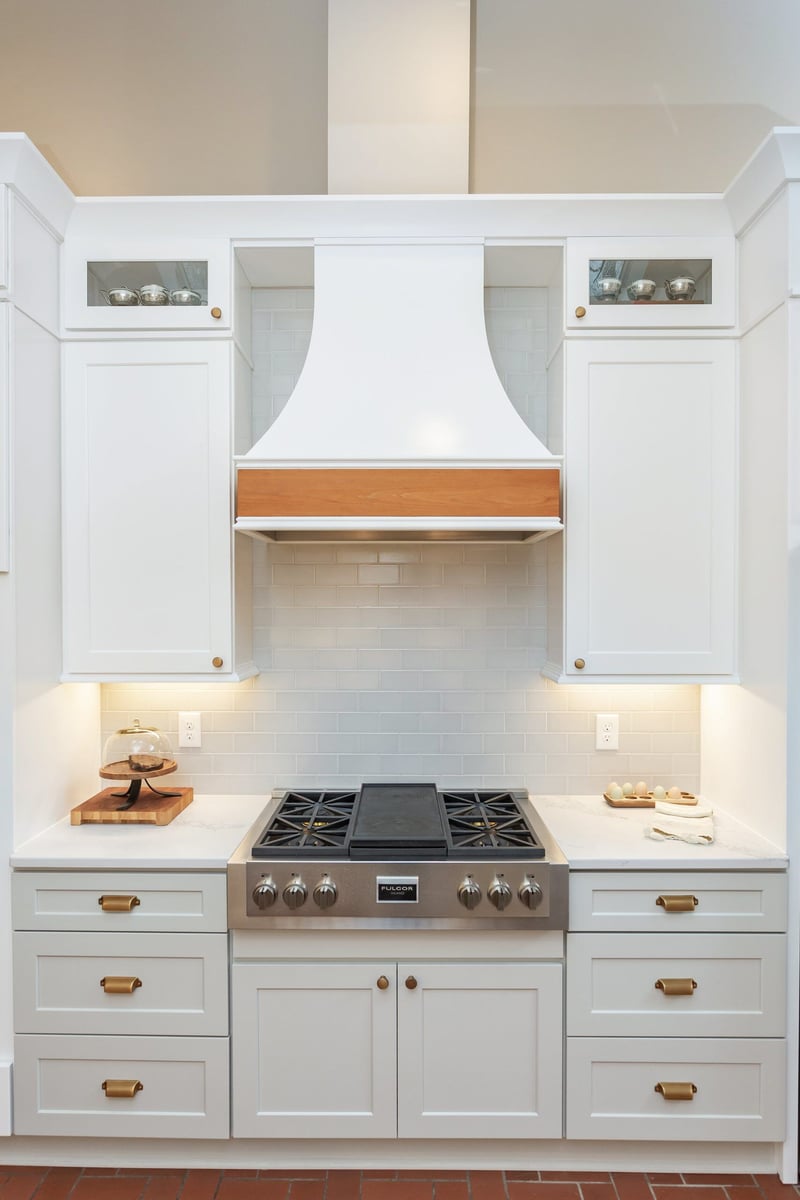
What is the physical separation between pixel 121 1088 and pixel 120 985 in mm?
285

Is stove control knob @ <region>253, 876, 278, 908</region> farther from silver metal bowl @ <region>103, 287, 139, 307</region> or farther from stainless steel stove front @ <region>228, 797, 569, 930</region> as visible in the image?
silver metal bowl @ <region>103, 287, 139, 307</region>

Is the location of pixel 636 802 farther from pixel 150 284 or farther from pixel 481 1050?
pixel 150 284

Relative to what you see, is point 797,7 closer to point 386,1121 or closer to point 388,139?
point 388,139

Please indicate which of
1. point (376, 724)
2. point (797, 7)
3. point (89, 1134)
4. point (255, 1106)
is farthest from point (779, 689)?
point (797, 7)

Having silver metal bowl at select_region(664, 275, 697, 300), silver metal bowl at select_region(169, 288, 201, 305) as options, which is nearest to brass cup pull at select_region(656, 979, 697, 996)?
silver metal bowl at select_region(664, 275, 697, 300)

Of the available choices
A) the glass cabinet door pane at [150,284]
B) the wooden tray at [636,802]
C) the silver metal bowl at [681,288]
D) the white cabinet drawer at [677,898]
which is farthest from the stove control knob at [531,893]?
the glass cabinet door pane at [150,284]

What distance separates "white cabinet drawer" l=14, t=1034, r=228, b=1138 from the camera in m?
1.93

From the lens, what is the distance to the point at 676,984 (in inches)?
75.7

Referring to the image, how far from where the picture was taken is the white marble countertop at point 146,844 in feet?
6.36

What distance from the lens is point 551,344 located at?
8.00ft

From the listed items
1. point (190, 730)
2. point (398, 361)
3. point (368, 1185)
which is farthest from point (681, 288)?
point (368, 1185)

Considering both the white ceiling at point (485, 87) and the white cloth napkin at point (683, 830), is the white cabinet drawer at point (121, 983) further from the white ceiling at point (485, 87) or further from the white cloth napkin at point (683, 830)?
the white ceiling at point (485, 87)

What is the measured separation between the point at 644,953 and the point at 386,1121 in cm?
86

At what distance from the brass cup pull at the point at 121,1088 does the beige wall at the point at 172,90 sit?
2.91 metres
